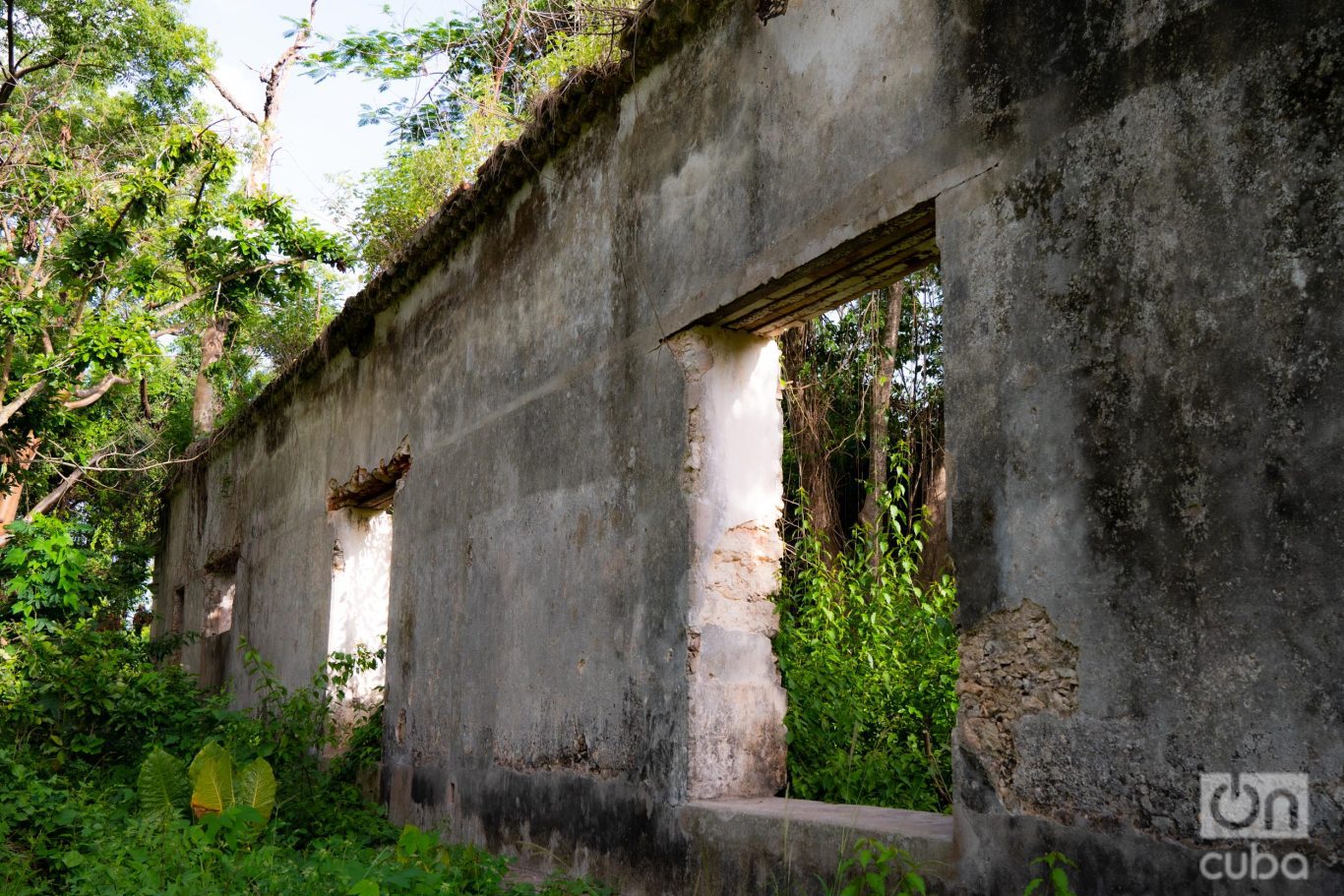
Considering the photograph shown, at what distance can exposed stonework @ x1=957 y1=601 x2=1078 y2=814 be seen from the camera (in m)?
2.94

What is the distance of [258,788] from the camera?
6.30 meters

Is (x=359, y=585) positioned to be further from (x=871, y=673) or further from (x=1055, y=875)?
(x=1055, y=875)

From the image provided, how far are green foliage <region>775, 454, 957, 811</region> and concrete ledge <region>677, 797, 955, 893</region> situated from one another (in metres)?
0.55

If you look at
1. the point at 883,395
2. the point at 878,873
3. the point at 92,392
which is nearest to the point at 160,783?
the point at 878,873

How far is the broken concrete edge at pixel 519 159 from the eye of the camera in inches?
193

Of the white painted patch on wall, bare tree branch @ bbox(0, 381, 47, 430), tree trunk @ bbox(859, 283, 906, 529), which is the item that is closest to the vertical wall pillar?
tree trunk @ bbox(859, 283, 906, 529)

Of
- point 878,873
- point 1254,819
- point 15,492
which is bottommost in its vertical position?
point 878,873

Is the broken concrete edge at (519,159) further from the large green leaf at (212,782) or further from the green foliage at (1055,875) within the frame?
the green foliage at (1055,875)

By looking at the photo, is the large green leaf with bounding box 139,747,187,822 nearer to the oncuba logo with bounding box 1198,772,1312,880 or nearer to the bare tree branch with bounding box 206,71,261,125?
the oncuba logo with bounding box 1198,772,1312,880

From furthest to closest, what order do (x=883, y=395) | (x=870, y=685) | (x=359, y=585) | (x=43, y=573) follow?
(x=43, y=573), (x=883, y=395), (x=359, y=585), (x=870, y=685)

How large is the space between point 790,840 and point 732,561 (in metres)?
1.19

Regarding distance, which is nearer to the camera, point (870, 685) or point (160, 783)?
point (870, 685)

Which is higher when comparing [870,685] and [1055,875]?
[870,685]

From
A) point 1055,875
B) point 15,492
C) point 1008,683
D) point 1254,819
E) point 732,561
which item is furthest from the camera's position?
point 15,492
